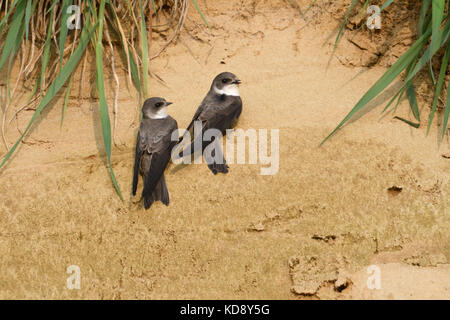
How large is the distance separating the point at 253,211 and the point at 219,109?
641 mm

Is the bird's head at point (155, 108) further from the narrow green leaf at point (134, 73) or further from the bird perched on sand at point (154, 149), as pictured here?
the narrow green leaf at point (134, 73)

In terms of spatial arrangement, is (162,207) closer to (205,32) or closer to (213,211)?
(213,211)

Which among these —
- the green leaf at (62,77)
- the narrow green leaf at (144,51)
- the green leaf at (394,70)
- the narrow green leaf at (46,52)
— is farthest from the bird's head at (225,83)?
the narrow green leaf at (46,52)

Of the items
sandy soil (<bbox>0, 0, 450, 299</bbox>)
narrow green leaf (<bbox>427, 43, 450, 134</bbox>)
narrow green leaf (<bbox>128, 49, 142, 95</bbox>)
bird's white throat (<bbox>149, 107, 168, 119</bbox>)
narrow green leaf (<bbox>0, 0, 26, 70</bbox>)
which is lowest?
sandy soil (<bbox>0, 0, 450, 299</bbox>)

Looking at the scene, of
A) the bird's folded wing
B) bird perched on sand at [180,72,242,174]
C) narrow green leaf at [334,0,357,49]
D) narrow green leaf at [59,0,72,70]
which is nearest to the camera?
the bird's folded wing

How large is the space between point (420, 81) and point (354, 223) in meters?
1.05

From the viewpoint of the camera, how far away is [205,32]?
3.56 meters

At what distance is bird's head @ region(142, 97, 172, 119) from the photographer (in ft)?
10.1

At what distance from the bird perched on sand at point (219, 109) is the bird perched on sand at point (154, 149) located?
131mm

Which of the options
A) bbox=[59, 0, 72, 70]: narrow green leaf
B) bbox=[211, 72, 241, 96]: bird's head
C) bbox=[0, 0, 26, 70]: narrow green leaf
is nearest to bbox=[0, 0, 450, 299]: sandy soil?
bbox=[211, 72, 241, 96]: bird's head

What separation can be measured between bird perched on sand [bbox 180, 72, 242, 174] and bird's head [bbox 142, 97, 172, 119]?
18cm

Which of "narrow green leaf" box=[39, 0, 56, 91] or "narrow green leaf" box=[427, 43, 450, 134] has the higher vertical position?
"narrow green leaf" box=[39, 0, 56, 91]

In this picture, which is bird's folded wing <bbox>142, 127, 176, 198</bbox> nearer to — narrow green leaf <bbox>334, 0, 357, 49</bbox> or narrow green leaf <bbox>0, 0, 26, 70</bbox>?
narrow green leaf <bbox>0, 0, 26, 70</bbox>

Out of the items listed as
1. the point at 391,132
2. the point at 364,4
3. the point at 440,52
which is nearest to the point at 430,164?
the point at 391,132
